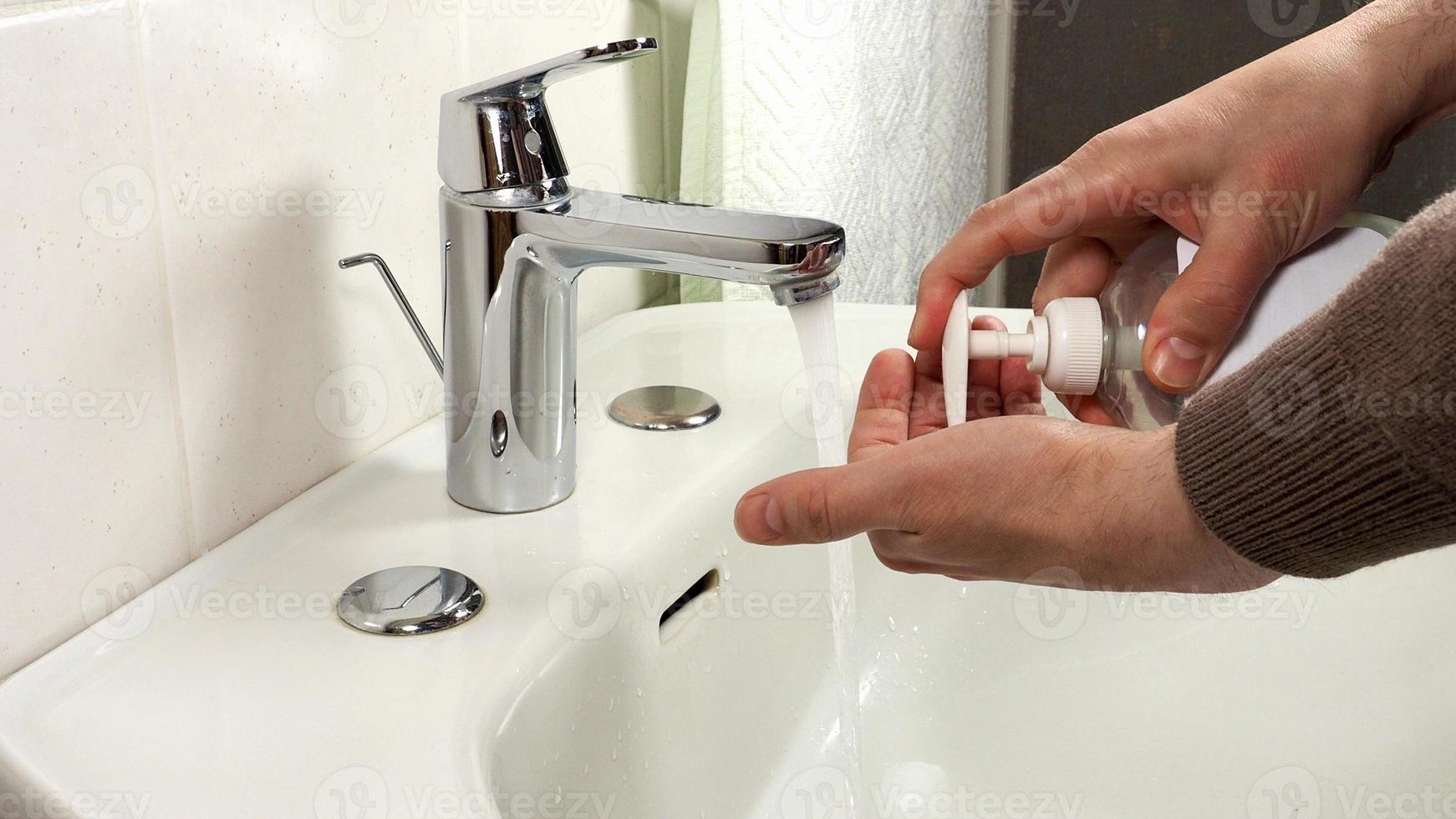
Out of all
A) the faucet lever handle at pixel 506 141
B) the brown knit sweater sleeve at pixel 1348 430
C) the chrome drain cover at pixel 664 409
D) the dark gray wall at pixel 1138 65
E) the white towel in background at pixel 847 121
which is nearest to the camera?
the brown knit sweater sleeve at pixel 1348 430

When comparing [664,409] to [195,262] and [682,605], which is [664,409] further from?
[195,262]

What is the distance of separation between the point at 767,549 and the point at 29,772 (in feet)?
1.06

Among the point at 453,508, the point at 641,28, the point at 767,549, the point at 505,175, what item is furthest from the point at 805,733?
the point at 641,28

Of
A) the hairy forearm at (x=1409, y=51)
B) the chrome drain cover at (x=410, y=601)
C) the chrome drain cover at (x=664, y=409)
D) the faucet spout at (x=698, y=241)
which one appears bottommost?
the chrome drain cover at (x=410, y=601)

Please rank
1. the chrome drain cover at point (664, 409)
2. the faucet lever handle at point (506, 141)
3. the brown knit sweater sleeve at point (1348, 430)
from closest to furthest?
the brown knit sweater sleeve at point (1348, 430), the faucet lever handle at point (506, 141), the chrome drain cover at point (664, 409)

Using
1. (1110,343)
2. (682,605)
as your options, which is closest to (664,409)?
(682,605)

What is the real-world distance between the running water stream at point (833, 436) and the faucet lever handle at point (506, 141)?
10 centimetres

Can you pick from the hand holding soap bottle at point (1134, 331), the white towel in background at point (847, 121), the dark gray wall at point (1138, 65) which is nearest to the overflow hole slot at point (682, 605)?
the hand holding soap bottle at point (1134, 331)

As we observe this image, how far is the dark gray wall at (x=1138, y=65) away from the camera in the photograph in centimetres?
125

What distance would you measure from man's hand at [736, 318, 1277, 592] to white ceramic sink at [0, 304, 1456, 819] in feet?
0.05

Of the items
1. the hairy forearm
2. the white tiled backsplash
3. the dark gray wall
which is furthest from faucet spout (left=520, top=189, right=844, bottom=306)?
the dark gray wall

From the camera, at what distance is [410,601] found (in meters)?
0.44

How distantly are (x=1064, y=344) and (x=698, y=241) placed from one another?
0.49 feet

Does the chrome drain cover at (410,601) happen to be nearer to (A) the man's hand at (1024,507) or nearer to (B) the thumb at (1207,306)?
(A) the man's hand at (1024,507)
